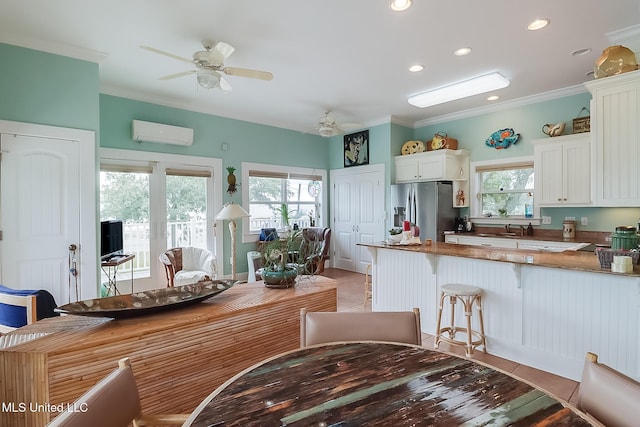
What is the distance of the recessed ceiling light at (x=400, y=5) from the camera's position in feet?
7.88

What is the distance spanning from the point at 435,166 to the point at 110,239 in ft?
15.5

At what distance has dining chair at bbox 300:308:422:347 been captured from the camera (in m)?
1.45

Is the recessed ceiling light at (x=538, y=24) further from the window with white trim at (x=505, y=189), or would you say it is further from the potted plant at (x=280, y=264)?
the potted plant at (x=280, y=264)

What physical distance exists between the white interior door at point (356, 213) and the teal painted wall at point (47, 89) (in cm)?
427

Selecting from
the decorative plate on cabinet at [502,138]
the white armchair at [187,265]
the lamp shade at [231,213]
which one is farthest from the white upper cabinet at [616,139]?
the white armchair at [187,265]

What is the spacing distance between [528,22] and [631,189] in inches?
65.5

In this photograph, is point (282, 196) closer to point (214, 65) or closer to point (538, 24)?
point (214, 65)

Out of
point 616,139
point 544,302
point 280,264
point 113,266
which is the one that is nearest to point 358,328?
point 280,264

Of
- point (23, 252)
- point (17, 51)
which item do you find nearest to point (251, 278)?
point (23, 252)

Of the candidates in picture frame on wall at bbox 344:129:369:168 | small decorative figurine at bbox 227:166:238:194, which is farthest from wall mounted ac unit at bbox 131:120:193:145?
picture frame on wall at bbox 344:129:369:168

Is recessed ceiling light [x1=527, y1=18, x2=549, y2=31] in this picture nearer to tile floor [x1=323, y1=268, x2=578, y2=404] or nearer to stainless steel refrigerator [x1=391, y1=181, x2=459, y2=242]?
stainless steel refrigerator [x1=391, y1=181, x2=459, y2=242]

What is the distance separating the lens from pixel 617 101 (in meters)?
2.74

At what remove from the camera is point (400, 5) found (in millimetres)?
2438

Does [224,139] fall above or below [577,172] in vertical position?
above
